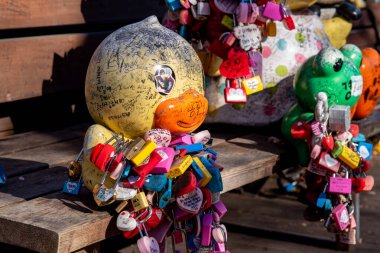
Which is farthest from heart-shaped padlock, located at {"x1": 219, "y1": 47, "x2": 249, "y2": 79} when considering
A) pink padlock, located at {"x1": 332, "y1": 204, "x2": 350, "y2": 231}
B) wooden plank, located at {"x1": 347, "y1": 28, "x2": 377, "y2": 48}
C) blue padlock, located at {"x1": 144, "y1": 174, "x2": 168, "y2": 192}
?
wooden plank, located at {"x1": 347, "y1": 28, "x2": 377, "y2": 48}

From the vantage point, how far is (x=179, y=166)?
2.56 metres

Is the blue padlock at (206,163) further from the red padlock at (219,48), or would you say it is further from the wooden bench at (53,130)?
the red padlock at (219,48)

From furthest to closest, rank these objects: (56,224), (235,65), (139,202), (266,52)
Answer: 1. (266,52)
2. (235,65)
3. (139,202)
4. (56,224)

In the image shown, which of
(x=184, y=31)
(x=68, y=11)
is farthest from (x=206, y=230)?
(x=68, y=11)

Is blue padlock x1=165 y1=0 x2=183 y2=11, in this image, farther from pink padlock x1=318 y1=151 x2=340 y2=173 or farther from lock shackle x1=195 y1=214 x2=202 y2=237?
lock shackle x1=195 y1=214 x2=202 y2=237

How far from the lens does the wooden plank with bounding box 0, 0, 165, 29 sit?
3.66 meters

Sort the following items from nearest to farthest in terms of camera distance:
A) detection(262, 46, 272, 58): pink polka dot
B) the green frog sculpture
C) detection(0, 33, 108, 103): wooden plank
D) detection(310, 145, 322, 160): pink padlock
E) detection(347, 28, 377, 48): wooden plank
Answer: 1. detection(310, 145, 322, 160): pink padlock
2. the green frog sculpture
3. detection(0, 33, 108, 103): wooden plank
4. detection(262, 46, 272, 58): pink polka dot
5. detection(347, 28, 377, 48): wooden plank

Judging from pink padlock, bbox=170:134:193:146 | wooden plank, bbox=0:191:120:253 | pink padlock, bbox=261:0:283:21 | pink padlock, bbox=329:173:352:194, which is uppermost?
pink padlock, bbox=261:0:283:21

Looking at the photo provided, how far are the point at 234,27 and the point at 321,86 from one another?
1.47 ft

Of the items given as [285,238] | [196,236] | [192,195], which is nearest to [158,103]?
[192,195]

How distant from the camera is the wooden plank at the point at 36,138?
3.46 metres

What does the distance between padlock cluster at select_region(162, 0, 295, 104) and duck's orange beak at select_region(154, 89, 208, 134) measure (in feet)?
2.53

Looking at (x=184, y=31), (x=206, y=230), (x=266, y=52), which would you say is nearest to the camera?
(x=206, y=230)

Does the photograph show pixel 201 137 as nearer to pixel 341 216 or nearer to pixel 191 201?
pixel 191 201
